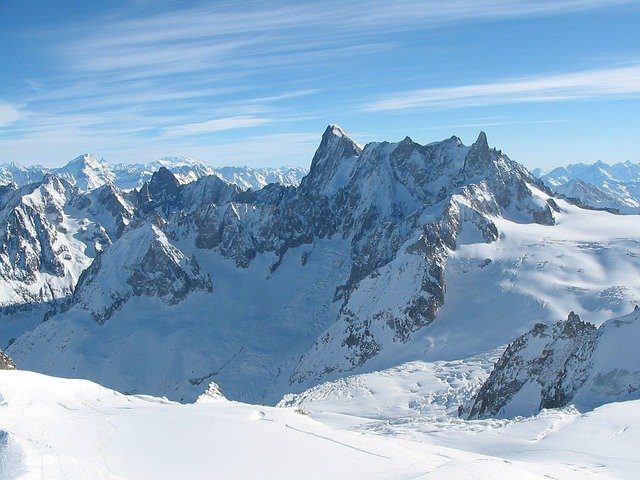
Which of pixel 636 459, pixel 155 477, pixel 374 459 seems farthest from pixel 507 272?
pixel 155 477

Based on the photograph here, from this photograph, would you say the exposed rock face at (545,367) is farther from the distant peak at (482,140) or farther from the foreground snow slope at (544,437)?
the distant peak at (482,140)

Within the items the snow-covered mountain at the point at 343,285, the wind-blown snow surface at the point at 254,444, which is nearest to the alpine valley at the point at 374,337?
the wind-blown snow surface at the point at 254,444

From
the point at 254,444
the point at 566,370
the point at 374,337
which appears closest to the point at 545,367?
the point at 566,370

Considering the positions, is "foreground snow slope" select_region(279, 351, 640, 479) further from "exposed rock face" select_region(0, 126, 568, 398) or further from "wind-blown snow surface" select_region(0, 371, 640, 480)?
"exposed rock face" select_region(0, 126, 568, 398)

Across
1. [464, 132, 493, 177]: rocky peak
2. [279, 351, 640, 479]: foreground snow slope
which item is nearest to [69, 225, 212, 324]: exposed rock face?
[464, 132, 493, 177]: rocky peak

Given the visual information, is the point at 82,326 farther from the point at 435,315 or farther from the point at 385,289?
the point at 435,315

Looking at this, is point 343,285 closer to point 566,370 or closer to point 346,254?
point 346,254

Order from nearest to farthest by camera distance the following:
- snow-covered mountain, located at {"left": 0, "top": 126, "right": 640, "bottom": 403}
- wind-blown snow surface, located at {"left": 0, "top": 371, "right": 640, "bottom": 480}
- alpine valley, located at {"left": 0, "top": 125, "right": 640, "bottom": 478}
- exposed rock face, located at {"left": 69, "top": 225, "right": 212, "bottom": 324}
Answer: wind-blown snow surface, located at {"left": 0, "top": 371, "right": 640, "bottom": 480} → alpine valley, located at {"left": 0, "top": 125, "right": 640, "bottom": 478} → snow-covered mountain, located at {"left": 0, "top": 126, "right": 640, "bottom": 403} → exposed rock face, located at {"left": 69, "top": 225, "right": 212, "bottom": 324}

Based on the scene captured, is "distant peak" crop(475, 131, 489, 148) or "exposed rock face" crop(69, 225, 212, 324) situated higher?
"distant peak" crop(475, 131, 489, 148)
